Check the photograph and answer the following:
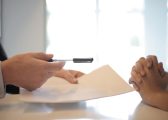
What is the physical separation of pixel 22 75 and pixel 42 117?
15 cm

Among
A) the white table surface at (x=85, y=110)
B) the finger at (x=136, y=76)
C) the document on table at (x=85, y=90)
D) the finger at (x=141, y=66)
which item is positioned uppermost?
the finger at (x=141, y=66)

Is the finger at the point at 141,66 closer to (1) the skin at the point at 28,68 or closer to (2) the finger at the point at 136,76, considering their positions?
(2) the finger at the point at 136,76

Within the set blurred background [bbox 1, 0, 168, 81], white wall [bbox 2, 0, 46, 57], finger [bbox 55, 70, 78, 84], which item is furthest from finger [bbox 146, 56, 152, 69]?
white wall [bbox 2, 0, 46, 57]

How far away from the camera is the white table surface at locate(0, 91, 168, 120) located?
17.0 inches

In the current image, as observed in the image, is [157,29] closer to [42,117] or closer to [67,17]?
[67,17]

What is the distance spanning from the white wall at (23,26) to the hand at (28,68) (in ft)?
9.37

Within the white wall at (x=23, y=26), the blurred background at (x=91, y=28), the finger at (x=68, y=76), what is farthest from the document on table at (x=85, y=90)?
the white wall at (x=23, y=26)

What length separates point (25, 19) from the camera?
3385mm

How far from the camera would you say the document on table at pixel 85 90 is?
508 mm

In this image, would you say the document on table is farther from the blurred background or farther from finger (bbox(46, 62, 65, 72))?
the blurred background

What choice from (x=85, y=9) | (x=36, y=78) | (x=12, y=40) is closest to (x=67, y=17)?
(x=85, y=9)

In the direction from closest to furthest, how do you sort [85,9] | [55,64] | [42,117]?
[42,117] → [55,64] → [85,9]

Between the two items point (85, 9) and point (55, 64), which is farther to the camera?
point (85, 9)

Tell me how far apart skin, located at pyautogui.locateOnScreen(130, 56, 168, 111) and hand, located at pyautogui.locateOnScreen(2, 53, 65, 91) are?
17cm
